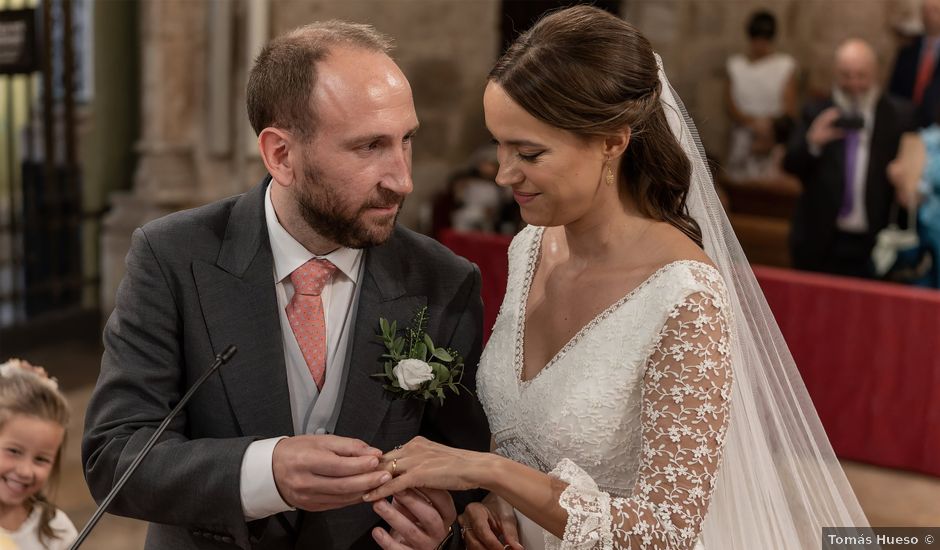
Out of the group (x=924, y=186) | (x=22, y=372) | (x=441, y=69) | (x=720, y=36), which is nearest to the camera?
(x=22, y=372)

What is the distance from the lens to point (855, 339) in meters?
6.06

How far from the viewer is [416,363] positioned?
241 cm

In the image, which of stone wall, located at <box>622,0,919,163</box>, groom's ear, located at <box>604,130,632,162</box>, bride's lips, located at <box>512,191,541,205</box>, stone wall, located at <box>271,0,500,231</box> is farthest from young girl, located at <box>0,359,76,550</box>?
stone wall, located at <box>622,0,919,163</box>

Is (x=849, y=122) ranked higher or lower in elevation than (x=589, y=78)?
lower

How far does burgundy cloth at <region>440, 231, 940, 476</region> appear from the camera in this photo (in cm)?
588

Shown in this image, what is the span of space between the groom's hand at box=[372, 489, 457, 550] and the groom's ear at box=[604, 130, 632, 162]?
81 cm

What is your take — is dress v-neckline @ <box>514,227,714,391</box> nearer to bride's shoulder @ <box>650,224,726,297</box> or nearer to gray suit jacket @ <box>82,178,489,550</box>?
bride's shoulder @ <box>650,224,726,297</box>

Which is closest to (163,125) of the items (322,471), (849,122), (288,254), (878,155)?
(849,122)

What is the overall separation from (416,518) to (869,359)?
168 inches

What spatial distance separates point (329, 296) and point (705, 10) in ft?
30.6

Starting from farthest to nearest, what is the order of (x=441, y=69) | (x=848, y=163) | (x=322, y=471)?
(x=441, y=69), (x=848, y=163), (x=322, y=471)

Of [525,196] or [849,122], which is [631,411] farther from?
[849,122]

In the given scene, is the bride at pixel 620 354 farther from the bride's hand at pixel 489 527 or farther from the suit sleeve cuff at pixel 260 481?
the suit sleeve cuff at pixel 260 481

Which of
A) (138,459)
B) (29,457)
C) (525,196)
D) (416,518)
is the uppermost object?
(525,196)
